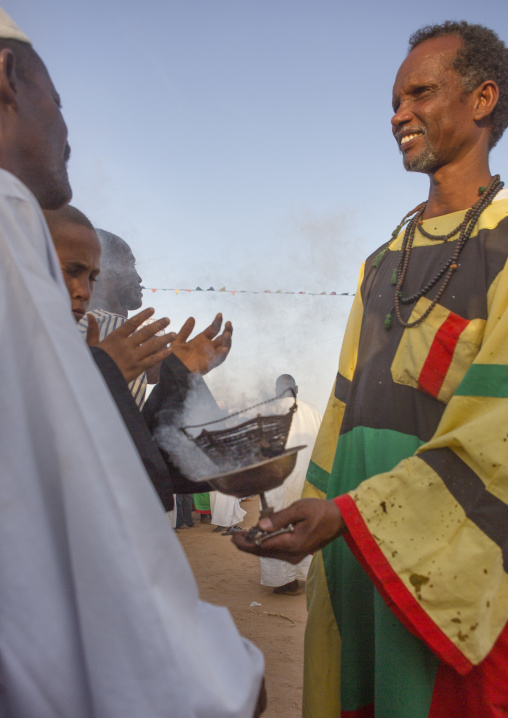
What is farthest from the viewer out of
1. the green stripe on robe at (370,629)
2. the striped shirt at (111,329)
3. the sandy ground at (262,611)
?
the sandy ground at (262,611)

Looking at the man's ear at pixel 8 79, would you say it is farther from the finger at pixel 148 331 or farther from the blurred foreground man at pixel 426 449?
the blurred foreground man at pixel 426 449

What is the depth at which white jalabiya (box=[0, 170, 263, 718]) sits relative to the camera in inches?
28.5

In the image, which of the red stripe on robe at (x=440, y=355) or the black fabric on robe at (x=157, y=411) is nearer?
the black fabric on robe at (x=157, y=411)

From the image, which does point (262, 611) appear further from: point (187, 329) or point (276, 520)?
point (276, 520)

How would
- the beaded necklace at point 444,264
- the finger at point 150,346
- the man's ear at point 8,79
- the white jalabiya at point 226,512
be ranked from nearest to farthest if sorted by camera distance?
the man's ear at point 8,79 → the finger at point 150,346 → the beaded necklace at point 444,264 → the white jalabiya at point 226,512

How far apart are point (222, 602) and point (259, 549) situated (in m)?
5.52

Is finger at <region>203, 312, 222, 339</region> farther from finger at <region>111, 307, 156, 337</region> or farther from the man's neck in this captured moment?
the man's neck

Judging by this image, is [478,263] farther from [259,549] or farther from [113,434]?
[113,434]

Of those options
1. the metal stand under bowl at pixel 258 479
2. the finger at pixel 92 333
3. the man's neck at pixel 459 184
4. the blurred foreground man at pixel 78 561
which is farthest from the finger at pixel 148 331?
the man's neck at pixel 459 184

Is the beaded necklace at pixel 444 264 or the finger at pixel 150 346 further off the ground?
the beaded necklace at pixel 444 264

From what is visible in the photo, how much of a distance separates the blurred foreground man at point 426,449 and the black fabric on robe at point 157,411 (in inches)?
16.3

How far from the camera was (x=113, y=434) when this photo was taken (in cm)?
80

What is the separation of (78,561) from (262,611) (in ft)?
19.5

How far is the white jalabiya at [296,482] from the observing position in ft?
16.6
